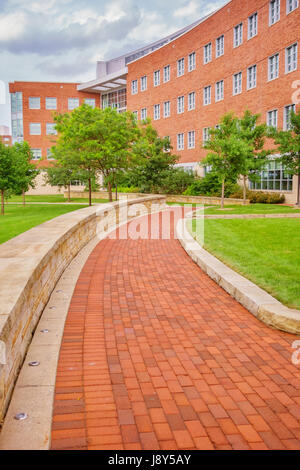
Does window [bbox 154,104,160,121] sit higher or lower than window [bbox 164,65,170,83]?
lower

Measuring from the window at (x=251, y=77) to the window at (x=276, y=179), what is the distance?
683cm

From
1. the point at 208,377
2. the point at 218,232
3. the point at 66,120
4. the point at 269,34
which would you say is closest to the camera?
the point at 208,377

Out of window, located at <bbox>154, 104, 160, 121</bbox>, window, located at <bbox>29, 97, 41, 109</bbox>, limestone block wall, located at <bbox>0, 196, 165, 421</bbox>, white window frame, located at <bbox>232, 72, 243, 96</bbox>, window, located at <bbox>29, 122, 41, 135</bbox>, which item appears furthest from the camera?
window, located at <bbox>29, 122, 41, 135</bbox>

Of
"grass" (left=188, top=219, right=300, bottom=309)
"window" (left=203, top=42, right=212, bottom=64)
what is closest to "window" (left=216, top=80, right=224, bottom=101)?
"window" (left=203, top=42, right=212, bottom=64)

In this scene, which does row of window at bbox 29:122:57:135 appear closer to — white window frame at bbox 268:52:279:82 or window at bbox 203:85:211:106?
window at bbox 203:85:211:106

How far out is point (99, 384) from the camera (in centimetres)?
357

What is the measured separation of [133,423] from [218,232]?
9.59 meters

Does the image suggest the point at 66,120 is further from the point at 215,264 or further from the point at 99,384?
the point at 99,384

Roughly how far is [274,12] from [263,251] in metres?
25.5

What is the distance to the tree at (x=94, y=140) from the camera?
2066cm

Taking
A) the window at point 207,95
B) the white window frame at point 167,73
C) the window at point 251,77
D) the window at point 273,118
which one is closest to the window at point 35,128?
the white window frame at point 167,73

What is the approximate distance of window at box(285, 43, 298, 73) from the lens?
26.3 m

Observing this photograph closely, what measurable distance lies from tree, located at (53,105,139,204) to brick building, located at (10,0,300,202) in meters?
9.00
